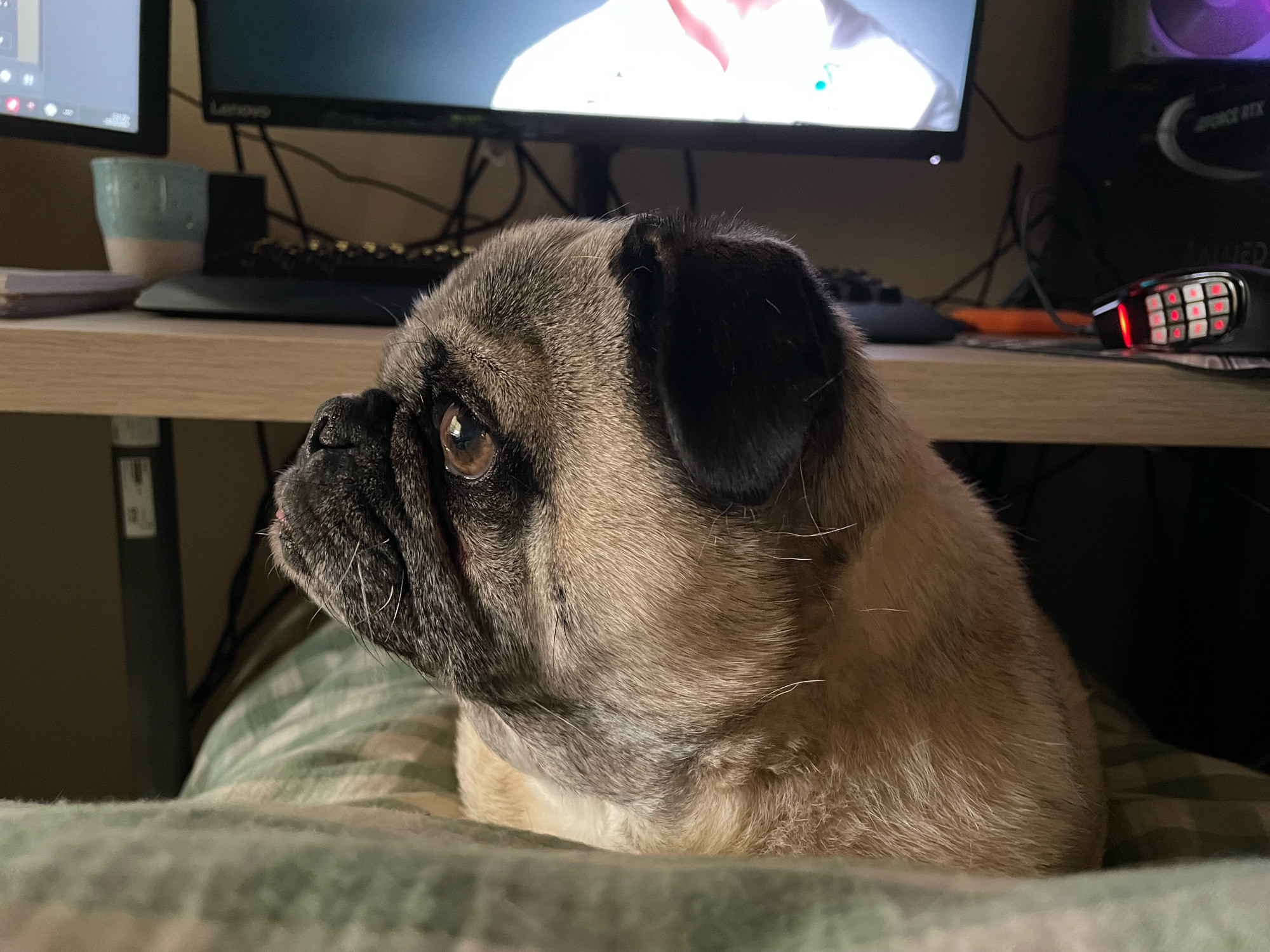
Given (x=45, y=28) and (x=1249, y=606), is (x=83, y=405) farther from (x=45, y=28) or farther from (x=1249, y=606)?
(x=1249, y=606)

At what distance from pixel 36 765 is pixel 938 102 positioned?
5.75 feet

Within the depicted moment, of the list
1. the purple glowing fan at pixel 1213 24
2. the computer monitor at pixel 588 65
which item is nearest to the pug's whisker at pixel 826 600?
the computer monitor at pixel 588 65

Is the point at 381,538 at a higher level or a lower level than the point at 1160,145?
lower

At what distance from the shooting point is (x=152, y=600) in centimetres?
86

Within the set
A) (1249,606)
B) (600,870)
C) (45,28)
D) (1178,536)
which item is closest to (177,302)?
(45,28)

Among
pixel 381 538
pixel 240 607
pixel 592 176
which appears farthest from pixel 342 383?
pixel 240 607

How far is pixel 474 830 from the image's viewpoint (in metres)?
0.41

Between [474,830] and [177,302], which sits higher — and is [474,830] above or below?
below

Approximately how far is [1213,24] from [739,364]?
1009 millimetres

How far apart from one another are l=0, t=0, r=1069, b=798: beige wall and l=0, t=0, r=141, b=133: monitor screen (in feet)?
1.07

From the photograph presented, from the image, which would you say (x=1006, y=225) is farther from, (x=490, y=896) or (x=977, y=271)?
(x=490, y=896)

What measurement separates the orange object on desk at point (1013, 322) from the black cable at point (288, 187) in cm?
106

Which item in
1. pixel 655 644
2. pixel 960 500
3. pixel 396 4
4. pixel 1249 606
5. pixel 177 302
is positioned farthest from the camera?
pixel 1249 606

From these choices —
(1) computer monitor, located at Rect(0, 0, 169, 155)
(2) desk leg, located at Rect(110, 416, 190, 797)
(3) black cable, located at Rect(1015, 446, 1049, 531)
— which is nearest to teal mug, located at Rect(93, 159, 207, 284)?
(1) computer monitor, located at Rect(0, 0, 169, 155)
